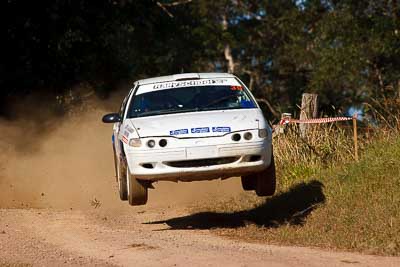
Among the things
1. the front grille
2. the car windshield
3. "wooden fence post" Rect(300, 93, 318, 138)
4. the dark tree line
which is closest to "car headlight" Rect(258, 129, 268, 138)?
the front grille

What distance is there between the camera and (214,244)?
10227 millimetres

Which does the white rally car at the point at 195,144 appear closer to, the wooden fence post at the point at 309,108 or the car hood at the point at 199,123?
the car hood at the point at 199,123

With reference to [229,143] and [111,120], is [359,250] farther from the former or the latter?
[111,120]

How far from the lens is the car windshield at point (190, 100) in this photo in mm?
12055

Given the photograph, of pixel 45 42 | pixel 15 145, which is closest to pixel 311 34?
pixel 45 42

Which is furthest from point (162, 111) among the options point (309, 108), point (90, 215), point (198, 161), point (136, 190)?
point (309, 108)

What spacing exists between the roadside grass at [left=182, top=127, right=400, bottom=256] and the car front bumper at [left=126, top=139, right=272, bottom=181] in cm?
80

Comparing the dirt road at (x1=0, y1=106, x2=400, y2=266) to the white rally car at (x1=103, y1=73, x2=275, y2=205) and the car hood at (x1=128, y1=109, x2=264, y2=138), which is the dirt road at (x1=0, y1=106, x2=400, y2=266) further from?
the car hood at (x1=128, y1=109, x2=264, y2=138)

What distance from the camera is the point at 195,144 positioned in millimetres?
10883

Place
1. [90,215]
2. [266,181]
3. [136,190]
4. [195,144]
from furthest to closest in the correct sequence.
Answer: [90,215] < [266,181] < [136,190] < [195,144]

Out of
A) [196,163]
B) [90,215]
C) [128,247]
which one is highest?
[196,163]

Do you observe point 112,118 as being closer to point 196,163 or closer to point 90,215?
point 90,215

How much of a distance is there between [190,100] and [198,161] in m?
1.49

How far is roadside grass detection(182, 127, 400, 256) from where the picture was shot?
10.4 meters
